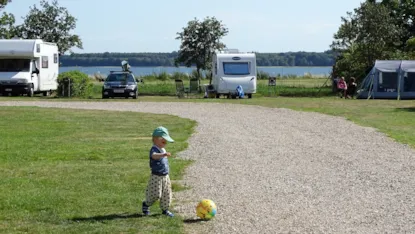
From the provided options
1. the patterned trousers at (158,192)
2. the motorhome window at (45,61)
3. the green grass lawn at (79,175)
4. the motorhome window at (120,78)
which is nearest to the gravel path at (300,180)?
the patterned trousers at (158,192)

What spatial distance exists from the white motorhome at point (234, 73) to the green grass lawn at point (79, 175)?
52.0 ft

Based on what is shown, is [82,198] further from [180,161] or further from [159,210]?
[180,161]

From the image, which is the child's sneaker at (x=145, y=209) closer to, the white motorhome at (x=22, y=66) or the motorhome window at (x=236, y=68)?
the white motorhome at (x=22, y=66)

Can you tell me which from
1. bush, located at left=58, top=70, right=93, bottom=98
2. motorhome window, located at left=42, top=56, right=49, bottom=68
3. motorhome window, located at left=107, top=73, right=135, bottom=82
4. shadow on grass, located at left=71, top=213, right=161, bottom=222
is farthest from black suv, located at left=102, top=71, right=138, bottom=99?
shadow on grass, located at left=71, top=213, right=161, bottom=222

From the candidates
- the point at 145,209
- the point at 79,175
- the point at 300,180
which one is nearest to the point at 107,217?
the point at 145,209

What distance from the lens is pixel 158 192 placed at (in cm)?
821

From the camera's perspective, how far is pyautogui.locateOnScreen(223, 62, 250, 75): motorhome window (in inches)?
1464

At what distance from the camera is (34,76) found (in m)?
37.0

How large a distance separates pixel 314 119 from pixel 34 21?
29.8 metres

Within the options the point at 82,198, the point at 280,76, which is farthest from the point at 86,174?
the point at 280,76

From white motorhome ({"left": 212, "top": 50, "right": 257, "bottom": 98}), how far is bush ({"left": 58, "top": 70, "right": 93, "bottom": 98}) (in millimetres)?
6385

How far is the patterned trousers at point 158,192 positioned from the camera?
8211 millimetres

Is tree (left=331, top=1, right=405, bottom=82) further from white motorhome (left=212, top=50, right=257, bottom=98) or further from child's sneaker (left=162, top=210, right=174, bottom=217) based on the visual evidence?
child's sneaker (left=162, top=210, right=174, bottom=217)

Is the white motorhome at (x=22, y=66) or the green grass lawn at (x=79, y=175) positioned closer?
the green grass lawn at (x=79, y=175)
